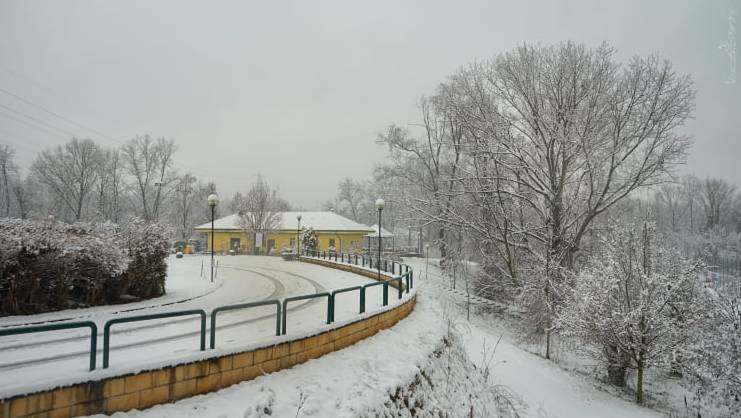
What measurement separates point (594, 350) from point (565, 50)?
42.0 feet

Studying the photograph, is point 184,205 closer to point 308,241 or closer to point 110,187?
point 110,187

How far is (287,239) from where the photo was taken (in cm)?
4384

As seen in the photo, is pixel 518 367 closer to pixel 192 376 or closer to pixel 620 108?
pixel 192 376

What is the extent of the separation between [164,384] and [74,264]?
20.4 ft

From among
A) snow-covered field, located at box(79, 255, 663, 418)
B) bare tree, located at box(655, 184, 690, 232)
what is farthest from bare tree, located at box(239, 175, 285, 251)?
bare tree, located at box(655, 184, 690, 232)

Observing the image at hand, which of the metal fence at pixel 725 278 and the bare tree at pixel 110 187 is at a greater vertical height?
the bare tree at pixel 110 187

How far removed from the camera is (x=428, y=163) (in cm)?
3409

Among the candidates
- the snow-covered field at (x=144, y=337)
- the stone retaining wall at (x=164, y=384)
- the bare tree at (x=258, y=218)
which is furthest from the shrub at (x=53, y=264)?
the bare tree at (x=258, y=218)

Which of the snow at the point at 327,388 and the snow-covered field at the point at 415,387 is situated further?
the snow-covered field at the point at 415,387

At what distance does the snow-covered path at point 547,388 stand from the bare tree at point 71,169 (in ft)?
155

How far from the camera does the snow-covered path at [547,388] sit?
10578mm

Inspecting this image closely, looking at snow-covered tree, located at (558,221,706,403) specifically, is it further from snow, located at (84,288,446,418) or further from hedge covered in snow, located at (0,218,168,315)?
hedge covered in snow, located at (0,218,168,315)

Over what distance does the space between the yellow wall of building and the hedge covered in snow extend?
30.7m

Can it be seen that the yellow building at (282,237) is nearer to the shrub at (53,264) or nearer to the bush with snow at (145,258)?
the bush with snow at (145,258)
